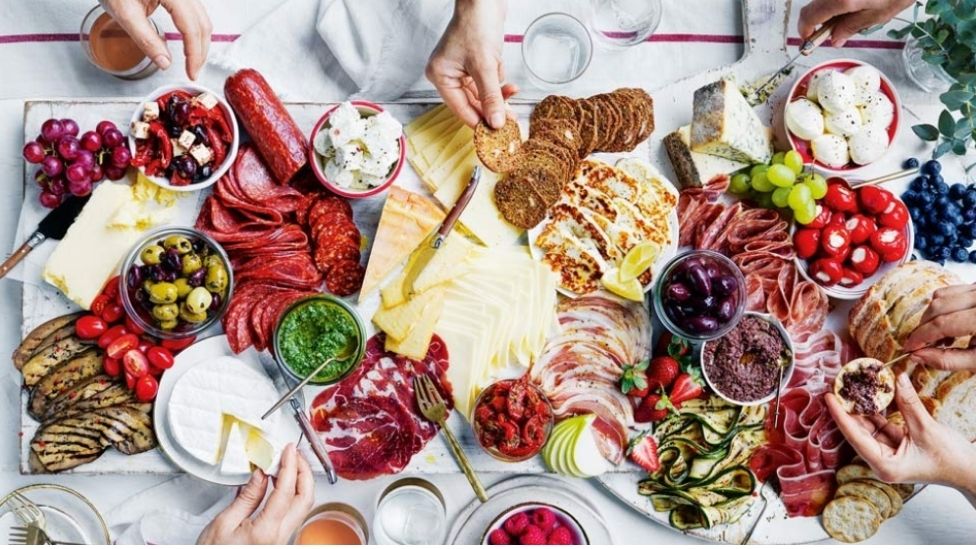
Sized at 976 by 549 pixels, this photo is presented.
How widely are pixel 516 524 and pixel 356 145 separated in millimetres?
1037

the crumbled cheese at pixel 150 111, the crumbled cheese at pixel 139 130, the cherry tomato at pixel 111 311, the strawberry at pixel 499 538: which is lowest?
the strawberry at pixel 499 538

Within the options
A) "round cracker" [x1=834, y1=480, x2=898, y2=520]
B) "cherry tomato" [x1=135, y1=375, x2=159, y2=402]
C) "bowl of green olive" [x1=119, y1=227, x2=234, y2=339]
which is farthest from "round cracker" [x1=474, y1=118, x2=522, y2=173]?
"round cracker" [x1=834, y1=480, x2=898, y2=520]

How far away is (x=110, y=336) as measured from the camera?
2.16 m

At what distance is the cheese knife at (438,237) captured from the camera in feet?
7.13

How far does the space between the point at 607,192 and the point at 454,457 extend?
2.62 feet

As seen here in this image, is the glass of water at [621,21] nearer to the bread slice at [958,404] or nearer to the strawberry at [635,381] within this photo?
the strawberry at [635,381]

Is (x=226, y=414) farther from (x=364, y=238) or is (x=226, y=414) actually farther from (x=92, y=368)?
(x=364, y=238)

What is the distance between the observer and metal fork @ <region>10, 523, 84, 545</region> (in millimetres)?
2166

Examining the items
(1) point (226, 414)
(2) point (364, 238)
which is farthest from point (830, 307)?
(1) point (226, 414)

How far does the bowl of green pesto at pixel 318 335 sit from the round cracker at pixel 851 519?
4.30 feet

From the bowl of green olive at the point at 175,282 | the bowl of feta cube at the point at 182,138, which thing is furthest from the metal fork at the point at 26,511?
the bowl of feta cube at the point at 182,138

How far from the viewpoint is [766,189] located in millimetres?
2258

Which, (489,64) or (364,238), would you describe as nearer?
(489,64)

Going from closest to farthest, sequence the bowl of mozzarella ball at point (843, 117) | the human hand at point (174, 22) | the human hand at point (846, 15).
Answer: the human hand at point (174, 22) → the human hand at point (846, 15) → the bowl of mozzarella ball at point (843, 117)
